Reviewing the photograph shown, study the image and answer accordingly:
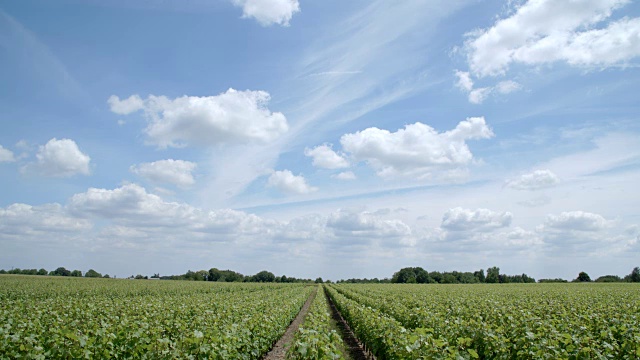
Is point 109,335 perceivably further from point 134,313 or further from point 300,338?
point 134,313

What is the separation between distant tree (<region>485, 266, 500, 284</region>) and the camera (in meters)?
132

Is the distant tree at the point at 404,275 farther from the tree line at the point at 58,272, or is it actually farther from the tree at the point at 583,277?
the tree line at the point at 58,272

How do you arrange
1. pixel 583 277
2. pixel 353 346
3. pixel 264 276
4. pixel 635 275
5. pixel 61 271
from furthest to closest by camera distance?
pixel 264 276 → pixel 61 271 → pixel 583 277 → pixel 635 275 → pixel 353 346

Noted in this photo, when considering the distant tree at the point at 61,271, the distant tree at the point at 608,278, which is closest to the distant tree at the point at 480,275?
the distant tree at the point at 608,278

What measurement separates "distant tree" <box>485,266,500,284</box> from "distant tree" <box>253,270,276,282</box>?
273ft

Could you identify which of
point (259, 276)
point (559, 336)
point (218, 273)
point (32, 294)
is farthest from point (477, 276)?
point (559, 336)

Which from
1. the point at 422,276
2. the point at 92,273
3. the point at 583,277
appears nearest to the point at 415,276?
the point at 422,276

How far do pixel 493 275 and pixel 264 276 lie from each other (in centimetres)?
8844

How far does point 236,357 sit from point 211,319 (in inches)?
190

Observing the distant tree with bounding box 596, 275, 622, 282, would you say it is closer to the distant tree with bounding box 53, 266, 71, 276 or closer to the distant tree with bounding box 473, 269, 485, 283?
the distant tree with bounding box 473, 269, 485, 283

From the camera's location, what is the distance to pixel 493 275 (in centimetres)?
13362

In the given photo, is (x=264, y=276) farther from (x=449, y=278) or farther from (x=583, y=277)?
(x=583, y=277)

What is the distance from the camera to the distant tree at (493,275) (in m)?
132

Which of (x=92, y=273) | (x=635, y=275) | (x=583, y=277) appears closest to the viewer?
(x=635, y=275)
